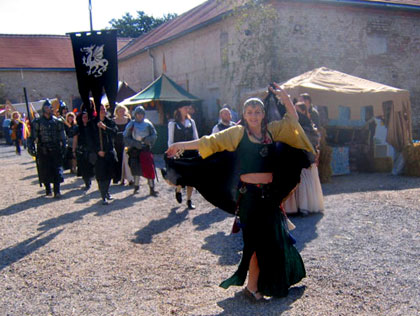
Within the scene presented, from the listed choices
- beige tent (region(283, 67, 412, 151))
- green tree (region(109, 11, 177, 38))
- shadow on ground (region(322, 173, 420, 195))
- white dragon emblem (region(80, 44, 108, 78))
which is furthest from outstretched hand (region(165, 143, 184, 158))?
green tree (region(109, 11, 177, 38))

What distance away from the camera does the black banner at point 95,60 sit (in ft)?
22.6

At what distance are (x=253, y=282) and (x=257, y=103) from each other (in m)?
1.57

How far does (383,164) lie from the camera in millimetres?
10562

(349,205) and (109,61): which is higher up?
(109,61)

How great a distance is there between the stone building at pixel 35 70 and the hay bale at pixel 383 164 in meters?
26.5

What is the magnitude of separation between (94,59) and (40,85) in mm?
29495

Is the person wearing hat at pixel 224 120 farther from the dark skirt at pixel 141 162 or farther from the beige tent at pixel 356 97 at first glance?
the beige tent at pixel 356 97

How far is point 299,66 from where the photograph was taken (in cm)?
1467

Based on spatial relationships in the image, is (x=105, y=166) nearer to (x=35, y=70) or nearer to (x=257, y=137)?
(x=257, y=137)

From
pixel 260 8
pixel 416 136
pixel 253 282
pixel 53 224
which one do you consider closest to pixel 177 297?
pixel 253 282

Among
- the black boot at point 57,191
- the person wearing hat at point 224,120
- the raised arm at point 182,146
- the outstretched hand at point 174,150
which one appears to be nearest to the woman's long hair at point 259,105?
the raised arm at point 182,146

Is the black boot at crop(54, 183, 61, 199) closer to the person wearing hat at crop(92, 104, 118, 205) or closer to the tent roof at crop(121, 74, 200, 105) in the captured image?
the person wearing hat at crop(92, 104, 118, 205)

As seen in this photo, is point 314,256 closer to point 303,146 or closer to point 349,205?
point 303,146

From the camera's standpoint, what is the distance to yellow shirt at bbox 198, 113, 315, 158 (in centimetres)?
361
